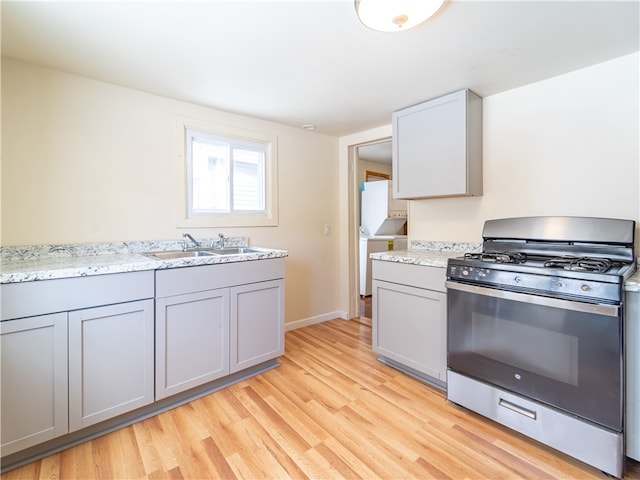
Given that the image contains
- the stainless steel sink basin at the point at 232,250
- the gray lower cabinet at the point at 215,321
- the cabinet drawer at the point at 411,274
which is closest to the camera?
the gray lower cabinet at the point at 215,321

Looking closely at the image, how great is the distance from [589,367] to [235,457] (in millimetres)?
1752

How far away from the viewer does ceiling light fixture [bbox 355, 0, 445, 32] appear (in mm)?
1309

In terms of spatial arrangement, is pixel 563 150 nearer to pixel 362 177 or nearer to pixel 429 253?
pixel 429 253

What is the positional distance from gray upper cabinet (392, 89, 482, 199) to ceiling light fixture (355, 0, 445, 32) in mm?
1031

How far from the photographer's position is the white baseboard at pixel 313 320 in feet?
10.7

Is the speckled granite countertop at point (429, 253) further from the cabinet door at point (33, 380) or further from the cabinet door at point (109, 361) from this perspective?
the cabinet door at point (33, 380)

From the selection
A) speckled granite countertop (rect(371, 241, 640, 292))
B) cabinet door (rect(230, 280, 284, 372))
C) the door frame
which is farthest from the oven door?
the door frame

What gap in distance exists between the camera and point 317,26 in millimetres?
1538

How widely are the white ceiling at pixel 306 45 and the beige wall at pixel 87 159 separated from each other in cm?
14

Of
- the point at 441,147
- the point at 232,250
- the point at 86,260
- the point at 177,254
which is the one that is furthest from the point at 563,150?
the point at 86,260

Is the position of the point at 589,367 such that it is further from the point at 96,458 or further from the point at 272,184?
the point at 272,184

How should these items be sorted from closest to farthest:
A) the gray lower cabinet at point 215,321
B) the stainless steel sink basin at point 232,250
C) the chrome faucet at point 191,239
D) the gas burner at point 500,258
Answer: the gas burner at point 500,258, the gray lower cabinet at point 215,321, the chrome faucet at point 191,239, the stainless steel sink basin at point 232,250

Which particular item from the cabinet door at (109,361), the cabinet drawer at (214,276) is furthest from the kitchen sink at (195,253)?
the cabinet door at (109,361)

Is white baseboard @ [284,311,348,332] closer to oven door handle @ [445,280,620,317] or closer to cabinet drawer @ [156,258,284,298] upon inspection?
cabinet drawer @ [156,258,284,298]
